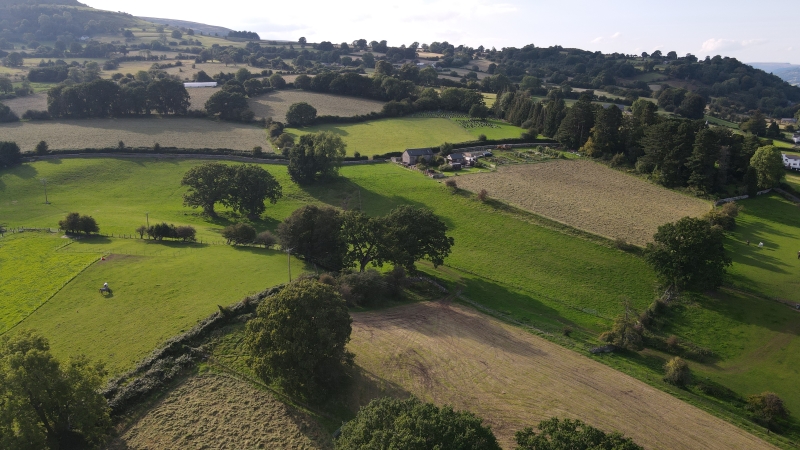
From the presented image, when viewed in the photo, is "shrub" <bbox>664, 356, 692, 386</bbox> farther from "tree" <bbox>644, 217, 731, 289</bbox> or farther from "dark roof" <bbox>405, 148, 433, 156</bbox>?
"dark roof" <bbox>405, 148, 433, 156</bbox>

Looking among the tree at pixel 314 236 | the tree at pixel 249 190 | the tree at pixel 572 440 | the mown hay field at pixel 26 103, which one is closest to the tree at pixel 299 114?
the tree at pixel 249 190

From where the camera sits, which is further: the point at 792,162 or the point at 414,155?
the point at 414,155

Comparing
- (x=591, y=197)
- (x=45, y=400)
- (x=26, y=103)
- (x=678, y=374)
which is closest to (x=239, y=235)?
(x=45, y=400)

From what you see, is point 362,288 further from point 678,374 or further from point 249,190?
point 249,190

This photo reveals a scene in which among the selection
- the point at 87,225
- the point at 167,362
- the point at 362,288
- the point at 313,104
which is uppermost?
the point at 313,104

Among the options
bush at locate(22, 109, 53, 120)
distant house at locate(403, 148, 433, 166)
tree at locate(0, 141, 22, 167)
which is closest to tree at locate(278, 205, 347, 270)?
distant house at locate(403, 148, 433, 166)

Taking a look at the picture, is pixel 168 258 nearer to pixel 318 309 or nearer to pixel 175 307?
pixel 175 307

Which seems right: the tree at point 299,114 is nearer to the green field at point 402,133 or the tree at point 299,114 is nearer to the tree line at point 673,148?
the green field at point 402,133
